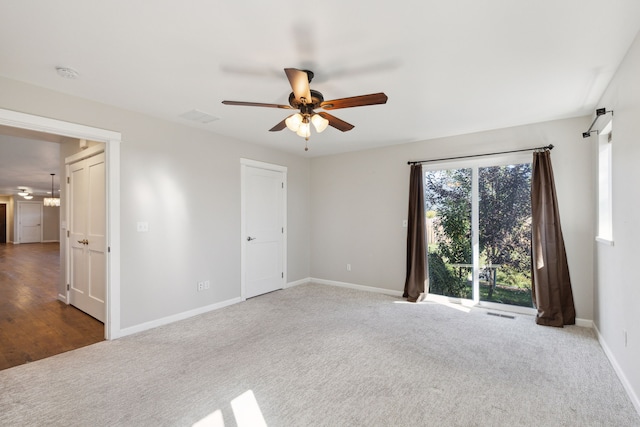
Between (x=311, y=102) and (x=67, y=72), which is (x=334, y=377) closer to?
(x=311, y=102)

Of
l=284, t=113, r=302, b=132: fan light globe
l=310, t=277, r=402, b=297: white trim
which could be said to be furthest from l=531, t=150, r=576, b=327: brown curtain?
l=284, t=113, r=302, b=132: fan light globe

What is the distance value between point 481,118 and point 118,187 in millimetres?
4294

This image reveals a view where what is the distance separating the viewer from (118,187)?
3.29m

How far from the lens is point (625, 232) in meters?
2.29

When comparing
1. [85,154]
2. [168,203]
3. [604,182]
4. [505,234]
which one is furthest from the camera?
[505,234]

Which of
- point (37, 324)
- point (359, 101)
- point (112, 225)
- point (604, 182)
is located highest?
point (359, 101)

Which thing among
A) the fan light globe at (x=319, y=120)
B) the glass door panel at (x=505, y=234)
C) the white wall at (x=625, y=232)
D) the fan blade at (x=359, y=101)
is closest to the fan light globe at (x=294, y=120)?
the fan light globe at (x=319, y=120)

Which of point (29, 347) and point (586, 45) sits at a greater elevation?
point (586, 45)

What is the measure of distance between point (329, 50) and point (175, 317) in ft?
11.4

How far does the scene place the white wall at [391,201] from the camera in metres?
3.60

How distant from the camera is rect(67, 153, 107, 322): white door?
147 inches

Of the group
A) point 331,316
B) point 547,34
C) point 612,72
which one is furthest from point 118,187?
point 612,72

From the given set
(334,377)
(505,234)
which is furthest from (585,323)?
(334,377)

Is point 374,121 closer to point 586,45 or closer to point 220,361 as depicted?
point 586,45
